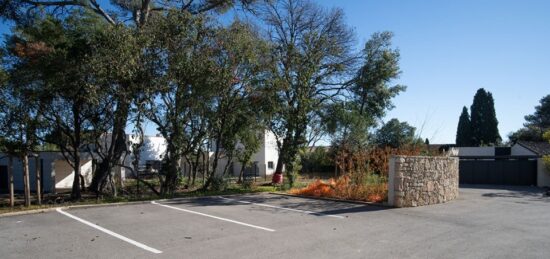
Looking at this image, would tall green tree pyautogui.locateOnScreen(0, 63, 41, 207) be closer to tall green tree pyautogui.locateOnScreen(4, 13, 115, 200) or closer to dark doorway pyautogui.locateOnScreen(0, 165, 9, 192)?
tall green tree pyautogui.locateOnScreen(4, 13, 115, 200)

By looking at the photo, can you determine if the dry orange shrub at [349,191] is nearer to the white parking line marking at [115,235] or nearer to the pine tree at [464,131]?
the white parking line marking at [115,235]

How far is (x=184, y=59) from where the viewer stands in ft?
50.6

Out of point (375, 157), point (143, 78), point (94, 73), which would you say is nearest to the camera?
point (94, 73)

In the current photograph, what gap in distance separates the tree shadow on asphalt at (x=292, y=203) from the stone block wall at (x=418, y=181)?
2.58 feet

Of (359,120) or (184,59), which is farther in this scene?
(359,120)

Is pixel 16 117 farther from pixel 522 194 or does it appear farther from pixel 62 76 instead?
pixel 522 194

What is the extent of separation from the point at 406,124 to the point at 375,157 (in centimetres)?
2423

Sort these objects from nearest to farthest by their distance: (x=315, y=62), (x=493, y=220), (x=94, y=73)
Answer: (x=493, y=220)
(x=94, y=73)
(x=315, y=62)

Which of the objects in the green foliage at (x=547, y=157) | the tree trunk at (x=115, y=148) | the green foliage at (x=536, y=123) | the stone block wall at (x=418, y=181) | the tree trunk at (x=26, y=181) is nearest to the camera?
the tree trunk at (x=26, y=181)

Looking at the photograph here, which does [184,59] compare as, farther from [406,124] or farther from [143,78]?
Result: [406,124]

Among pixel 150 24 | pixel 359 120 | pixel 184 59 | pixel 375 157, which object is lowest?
pixel 375 157

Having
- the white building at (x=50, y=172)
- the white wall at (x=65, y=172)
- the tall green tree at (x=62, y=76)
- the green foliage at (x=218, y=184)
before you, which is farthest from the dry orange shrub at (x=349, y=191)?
the white wall at (x=65, y=172)

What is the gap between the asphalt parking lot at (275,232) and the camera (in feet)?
24.0

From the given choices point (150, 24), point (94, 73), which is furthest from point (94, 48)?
point (150, 24)
